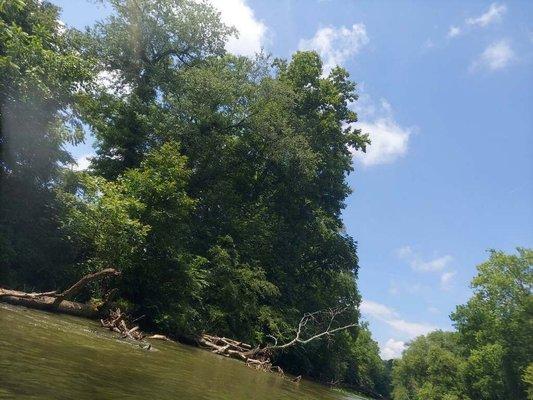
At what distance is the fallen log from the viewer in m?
12.7

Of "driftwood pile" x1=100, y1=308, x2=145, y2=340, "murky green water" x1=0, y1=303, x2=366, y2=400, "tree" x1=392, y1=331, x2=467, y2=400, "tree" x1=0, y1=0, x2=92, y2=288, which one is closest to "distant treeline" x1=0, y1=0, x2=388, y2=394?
"tree" x1=0, y1=0, x2=92, y2=288

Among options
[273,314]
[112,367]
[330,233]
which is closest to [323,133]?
[330,233]

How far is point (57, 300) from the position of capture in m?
14.2

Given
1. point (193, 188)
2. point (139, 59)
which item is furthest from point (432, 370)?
point (139, 59)

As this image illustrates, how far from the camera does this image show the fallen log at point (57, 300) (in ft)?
41.5

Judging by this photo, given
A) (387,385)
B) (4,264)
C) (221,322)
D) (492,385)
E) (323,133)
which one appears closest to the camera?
(4,264)

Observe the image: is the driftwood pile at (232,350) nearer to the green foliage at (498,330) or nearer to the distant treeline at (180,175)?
the distant treeline at (180,175)

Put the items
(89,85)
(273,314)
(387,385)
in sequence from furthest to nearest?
(387,385) → (273,314) → (89,85)

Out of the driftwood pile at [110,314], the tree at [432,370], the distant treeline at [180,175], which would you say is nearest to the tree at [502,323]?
the tree at [432,370]

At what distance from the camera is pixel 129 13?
29.1 metres

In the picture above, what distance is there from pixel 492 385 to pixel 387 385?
3296 inches

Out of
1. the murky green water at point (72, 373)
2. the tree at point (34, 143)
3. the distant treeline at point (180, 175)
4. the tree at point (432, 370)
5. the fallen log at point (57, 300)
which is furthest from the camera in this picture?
the tree at point (432, 370)

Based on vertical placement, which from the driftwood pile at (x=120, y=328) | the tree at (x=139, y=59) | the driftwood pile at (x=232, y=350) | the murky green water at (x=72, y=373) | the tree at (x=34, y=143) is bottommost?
the murky green water at (x=72, y=373)

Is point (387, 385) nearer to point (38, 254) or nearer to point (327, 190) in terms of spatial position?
point (327, 190)
